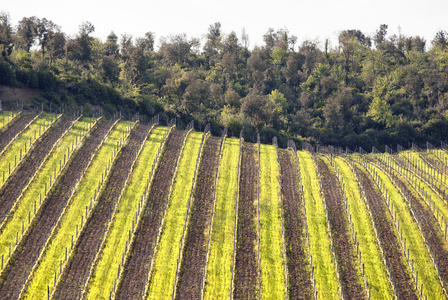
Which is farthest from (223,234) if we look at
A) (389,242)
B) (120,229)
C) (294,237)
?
(389,242)

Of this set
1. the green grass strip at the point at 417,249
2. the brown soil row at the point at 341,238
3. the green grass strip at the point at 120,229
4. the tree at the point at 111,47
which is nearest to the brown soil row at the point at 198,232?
the green grass strip at the point at 120,229

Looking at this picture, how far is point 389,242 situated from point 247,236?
Result: 16904 millimetres

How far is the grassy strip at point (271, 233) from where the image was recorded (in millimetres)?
51500

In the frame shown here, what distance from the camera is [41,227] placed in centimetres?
5709

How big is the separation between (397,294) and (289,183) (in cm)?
2473

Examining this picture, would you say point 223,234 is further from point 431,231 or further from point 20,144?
point 20,144

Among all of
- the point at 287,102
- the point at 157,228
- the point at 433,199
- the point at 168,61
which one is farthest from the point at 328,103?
the point at 157,228

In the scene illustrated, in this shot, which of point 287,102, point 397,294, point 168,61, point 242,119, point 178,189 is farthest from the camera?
point 168,61

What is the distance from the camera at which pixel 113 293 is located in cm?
4862

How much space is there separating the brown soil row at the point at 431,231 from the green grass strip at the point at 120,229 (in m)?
35.2

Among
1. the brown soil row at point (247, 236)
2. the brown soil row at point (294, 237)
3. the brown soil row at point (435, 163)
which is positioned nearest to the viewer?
the brown soil row at point (247, 236)

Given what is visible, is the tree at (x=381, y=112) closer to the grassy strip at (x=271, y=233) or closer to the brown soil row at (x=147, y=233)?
the grassy strip at (x=271, y=233)

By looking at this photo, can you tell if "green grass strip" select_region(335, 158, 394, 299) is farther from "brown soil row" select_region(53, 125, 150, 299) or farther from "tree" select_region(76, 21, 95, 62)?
"tree" select_region(76, 21, 95, 62)

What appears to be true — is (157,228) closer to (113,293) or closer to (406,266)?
(113,293)
